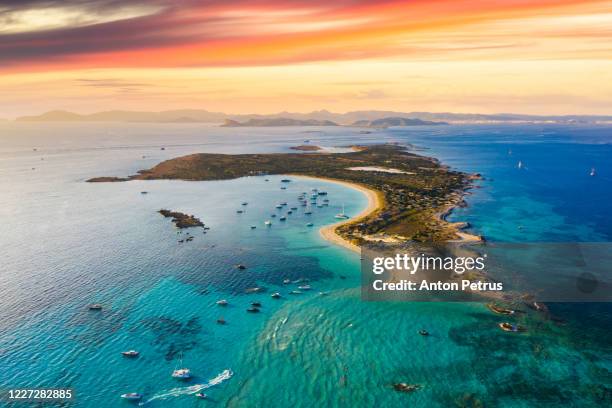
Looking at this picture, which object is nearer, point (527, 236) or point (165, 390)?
point (165, 390)

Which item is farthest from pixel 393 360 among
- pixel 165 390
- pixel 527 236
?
pixel 527 236

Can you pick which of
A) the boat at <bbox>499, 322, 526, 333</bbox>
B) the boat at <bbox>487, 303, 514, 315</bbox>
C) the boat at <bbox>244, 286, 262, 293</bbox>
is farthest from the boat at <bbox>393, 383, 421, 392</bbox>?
the boat at <bbox>244, 286, 262, 293</bbox>

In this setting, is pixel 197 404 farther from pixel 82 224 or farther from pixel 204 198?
pixel 204 198

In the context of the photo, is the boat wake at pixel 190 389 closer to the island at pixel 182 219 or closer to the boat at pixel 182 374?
the boat at pixel 182 374

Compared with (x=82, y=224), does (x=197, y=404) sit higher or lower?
lower

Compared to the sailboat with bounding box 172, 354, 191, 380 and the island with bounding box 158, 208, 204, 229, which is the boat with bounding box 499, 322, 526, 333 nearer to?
the sailboat with bounding box 172, 354, 191, 380

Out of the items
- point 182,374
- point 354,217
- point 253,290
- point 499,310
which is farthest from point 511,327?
point 354,217

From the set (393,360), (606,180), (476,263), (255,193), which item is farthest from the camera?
(606,180)
